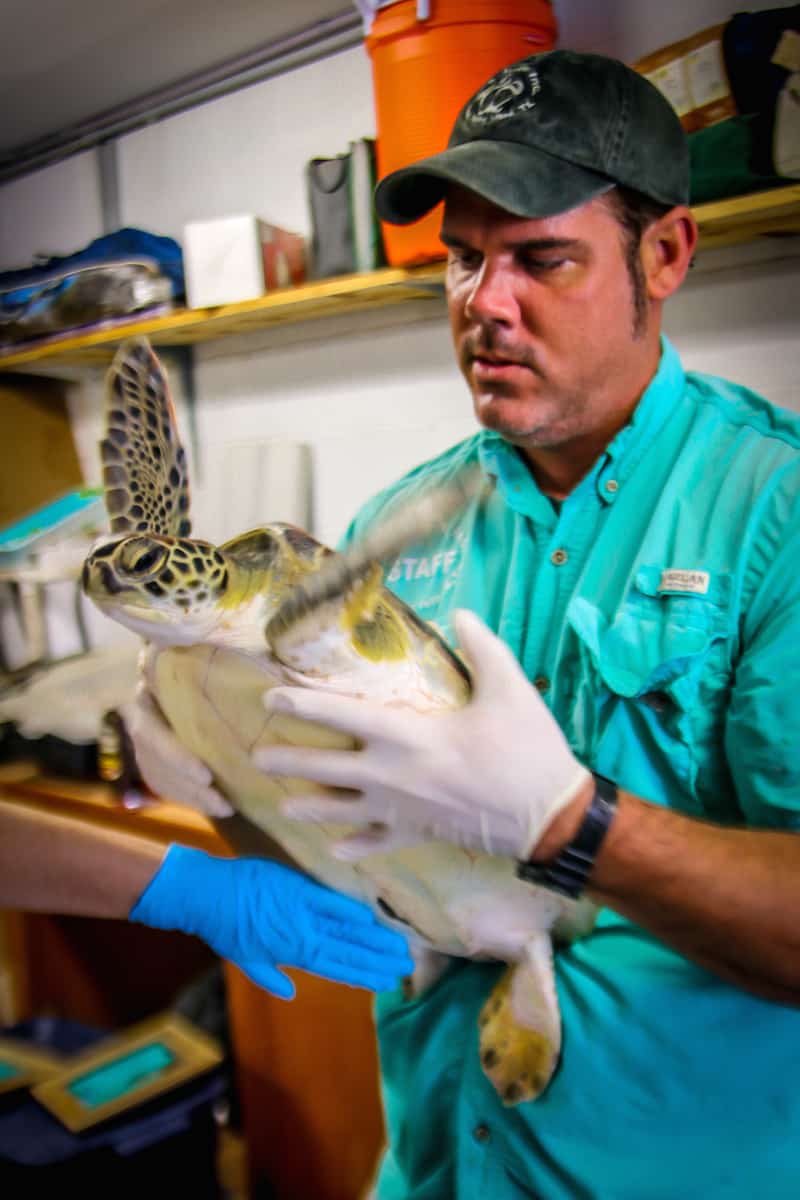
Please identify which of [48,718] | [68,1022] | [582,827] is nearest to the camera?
[582,827]

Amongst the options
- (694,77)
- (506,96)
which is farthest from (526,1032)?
(694,77)

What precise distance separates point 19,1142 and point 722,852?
1.27 meters

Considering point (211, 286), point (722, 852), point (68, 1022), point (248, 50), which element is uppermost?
point (248, 50)

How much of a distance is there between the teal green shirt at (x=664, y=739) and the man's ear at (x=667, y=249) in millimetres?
72

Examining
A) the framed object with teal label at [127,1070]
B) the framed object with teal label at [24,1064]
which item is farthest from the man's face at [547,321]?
the framed object with teal label at [24,1064]

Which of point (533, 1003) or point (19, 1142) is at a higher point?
point (533, 1003)

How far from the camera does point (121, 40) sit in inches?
32.9

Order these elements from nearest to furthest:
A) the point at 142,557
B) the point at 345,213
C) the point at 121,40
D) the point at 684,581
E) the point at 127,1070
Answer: the point at 142,557 → the point at 684,581 → the point at 121,40 → the point at 345,213 → the point at 127,1070

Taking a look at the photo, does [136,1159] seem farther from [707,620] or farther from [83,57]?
[83,57]

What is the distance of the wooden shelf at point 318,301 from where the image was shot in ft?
2.49

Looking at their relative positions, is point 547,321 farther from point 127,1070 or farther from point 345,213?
point 127,1070

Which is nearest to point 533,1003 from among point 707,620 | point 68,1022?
point 707,620

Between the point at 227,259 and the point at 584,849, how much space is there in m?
0.76

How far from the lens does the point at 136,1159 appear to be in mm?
1183
